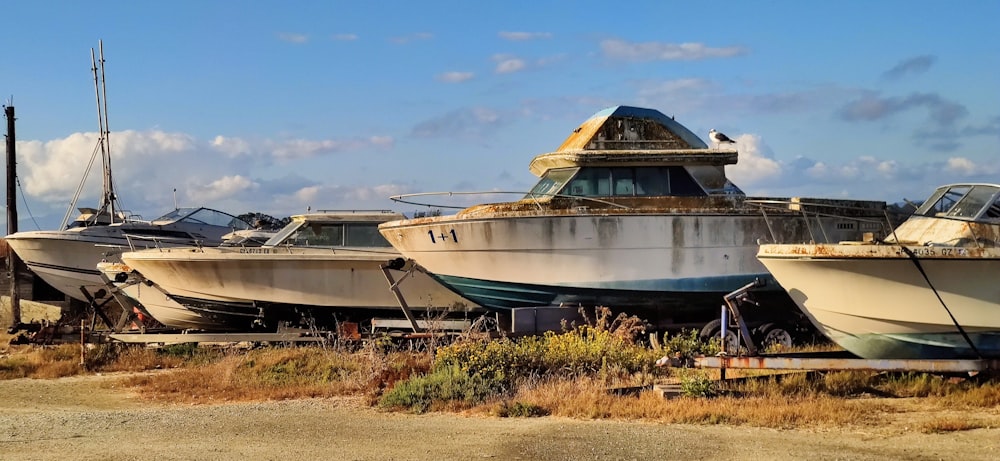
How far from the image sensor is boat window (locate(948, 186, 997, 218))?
11820mm

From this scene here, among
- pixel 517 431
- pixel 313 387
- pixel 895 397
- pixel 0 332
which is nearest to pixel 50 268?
pixel 0 332

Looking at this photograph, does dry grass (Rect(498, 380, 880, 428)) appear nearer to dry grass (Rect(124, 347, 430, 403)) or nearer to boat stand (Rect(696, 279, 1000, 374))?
boat stand (Rect(696, 279, 1000, 374))

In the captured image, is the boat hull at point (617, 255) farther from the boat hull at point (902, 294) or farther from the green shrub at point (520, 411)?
the green shrub at point (520, 411)

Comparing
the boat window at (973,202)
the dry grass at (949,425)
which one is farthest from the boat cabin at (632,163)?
the dry grass at (949,425)

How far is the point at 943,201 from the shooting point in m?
12.4

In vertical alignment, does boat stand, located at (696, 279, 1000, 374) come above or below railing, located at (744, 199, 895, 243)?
below

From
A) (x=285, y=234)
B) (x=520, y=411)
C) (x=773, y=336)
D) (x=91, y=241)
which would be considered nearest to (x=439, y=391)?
(x=520, y=411)

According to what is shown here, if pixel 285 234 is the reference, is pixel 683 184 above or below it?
above

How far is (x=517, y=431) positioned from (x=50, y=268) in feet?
61.0

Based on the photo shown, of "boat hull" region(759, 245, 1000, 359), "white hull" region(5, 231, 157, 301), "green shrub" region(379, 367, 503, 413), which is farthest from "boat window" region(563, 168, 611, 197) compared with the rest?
"white hull" region(5, 231, 157, 301)

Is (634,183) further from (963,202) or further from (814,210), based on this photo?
(963,202)

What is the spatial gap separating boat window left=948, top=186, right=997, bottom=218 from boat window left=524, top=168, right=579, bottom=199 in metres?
5.67

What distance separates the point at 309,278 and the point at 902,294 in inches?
401

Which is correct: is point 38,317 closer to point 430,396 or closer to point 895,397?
point 430,396
